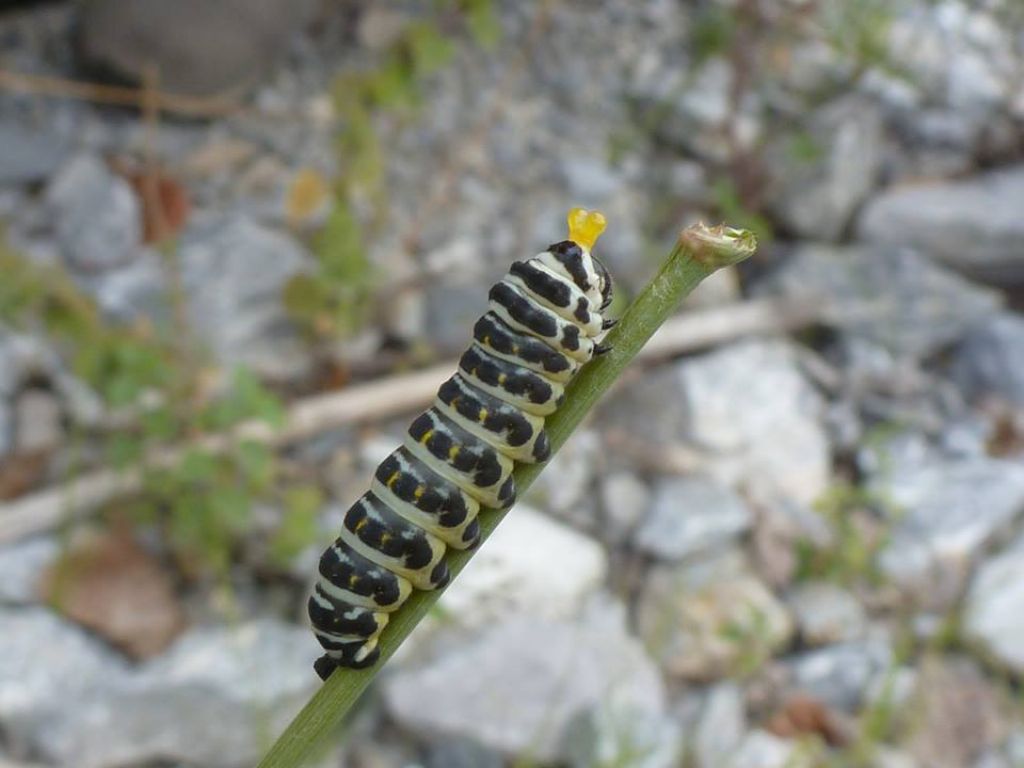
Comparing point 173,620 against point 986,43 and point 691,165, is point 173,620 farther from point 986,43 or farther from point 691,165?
point 986,43

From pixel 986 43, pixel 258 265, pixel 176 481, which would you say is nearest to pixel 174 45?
pixel 258 265


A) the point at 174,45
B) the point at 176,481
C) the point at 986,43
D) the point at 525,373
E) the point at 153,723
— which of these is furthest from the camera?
the point at 986,43

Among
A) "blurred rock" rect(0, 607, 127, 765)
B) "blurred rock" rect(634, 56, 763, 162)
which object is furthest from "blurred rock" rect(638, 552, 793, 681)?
"blurred rock" rect(634, 56, 763, 162)

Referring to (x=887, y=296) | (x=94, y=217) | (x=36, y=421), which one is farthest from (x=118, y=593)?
(x=887, y=296)

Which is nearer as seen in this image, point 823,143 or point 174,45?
point 174,45

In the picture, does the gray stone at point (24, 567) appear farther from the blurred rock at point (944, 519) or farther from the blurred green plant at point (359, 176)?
the blurred rock at point (944, 519)

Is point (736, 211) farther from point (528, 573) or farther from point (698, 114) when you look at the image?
point (528, 573)
